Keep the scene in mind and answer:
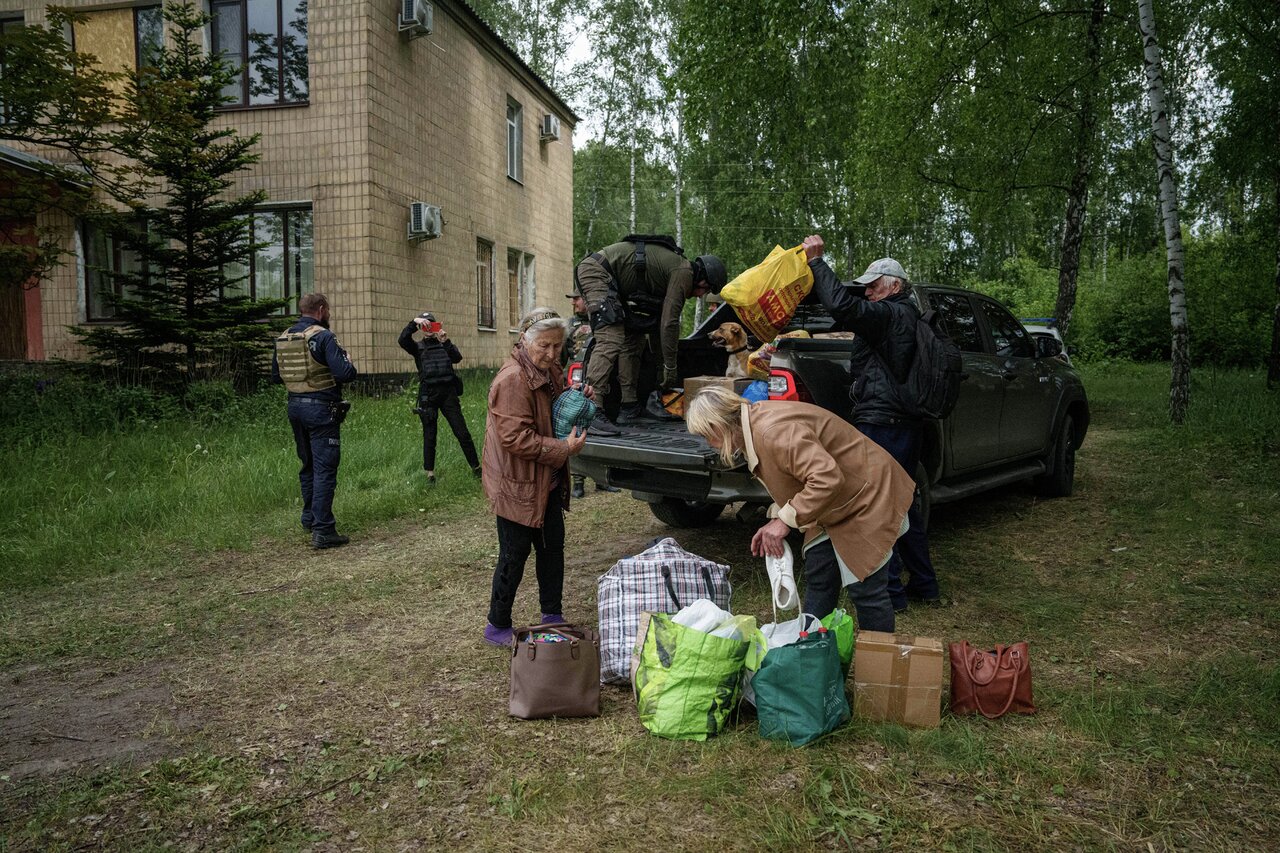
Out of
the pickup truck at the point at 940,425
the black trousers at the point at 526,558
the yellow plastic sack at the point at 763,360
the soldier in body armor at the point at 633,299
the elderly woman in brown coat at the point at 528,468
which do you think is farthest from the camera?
the soldier in body armor at the point at 633,299

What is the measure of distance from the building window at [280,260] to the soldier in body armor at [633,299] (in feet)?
28.5

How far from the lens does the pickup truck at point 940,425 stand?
485 centimetres

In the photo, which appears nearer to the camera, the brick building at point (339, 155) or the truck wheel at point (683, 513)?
the truck wheel at point (683, 513)

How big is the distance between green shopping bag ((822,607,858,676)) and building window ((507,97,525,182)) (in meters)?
16.5

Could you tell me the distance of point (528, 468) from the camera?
4.19 m

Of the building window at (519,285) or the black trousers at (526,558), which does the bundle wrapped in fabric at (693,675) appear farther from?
the building window at (519,285)

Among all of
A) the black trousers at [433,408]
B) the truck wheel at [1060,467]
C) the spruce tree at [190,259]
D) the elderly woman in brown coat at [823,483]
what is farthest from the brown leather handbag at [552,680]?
the spruce tree at [190,259]

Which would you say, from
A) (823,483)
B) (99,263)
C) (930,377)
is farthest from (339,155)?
(823,483)

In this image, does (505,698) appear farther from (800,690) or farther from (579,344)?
(579,344)

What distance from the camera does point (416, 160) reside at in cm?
1430

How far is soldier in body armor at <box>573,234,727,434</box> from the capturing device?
6039 mm

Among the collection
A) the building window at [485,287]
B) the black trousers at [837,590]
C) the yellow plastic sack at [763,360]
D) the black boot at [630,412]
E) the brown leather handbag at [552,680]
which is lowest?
the brown leather handbag at [552,680]

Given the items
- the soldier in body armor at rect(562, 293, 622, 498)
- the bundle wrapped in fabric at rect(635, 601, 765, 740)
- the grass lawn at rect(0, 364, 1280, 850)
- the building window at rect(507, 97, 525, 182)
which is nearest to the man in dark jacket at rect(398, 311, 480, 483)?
the grass lawn at rect(0, 364, 1280, 850)

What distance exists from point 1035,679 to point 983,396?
2.73 metres
